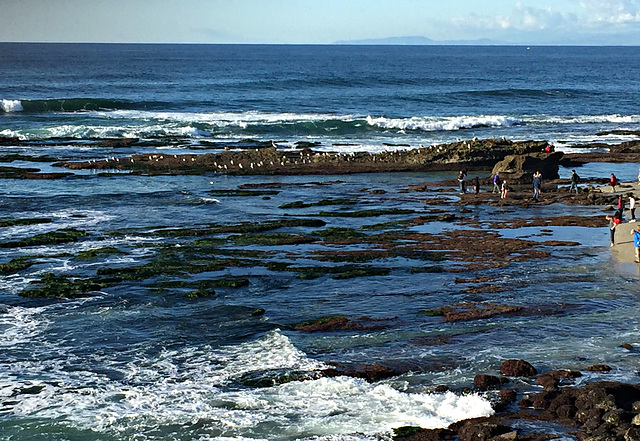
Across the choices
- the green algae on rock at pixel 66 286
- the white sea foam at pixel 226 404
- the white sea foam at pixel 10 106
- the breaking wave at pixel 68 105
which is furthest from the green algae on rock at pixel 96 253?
the white sea foam at pixel 10 106

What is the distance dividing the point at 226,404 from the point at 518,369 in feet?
21.0

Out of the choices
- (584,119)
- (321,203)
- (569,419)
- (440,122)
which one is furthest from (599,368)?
(584,119)

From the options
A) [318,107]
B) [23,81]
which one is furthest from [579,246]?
[23,81]

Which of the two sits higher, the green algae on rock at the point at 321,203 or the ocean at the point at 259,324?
the green algae on rock at the point at 321,203

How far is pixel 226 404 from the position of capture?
17.3 metres

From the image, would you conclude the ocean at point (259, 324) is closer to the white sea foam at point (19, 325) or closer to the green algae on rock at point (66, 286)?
the white sea foam at point (19, 325)

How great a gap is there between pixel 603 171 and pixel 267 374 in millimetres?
35308

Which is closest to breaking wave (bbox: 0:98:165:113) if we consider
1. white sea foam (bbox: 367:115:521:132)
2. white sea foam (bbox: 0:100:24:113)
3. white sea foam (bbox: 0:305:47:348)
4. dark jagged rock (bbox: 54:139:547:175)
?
white sea foam (bbox: 0:100:24:113)

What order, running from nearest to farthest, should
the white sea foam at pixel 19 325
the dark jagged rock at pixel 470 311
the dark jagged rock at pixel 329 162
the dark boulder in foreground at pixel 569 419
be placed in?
the dark boulder in foreground at pixel 569 419, the white sea foam at pixel 19 325, the dark jagged rock at pixel 470 311, the dark jagged rock at pixel 329 162

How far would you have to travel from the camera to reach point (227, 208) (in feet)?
128

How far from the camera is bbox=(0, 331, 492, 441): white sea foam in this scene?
16.1 meters

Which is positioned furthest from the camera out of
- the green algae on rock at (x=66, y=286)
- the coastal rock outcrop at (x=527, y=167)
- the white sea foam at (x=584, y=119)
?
the white sea foam at (x=584, y=119)

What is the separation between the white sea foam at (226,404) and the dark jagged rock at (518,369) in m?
1.69

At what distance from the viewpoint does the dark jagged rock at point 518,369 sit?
18266 mm
